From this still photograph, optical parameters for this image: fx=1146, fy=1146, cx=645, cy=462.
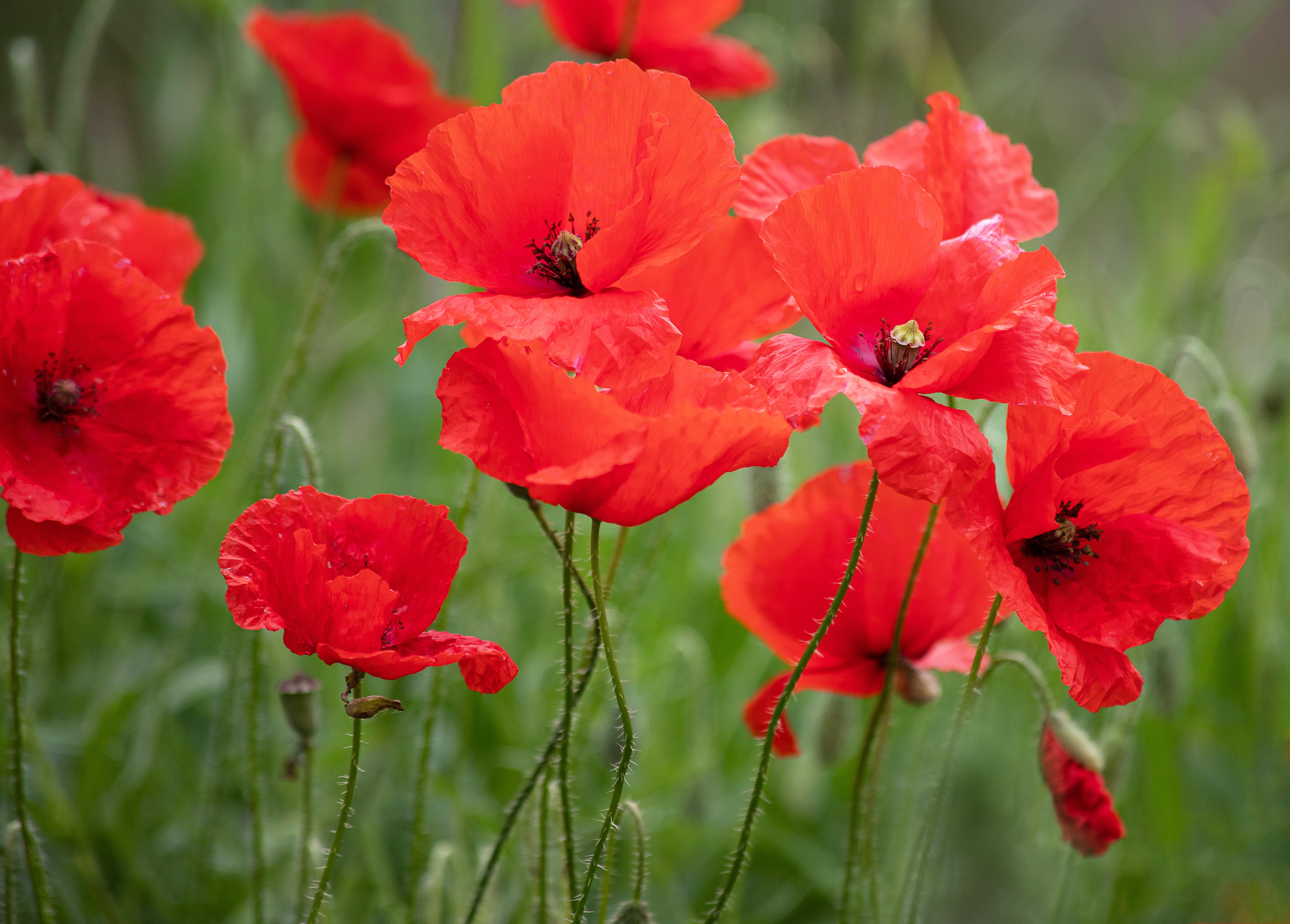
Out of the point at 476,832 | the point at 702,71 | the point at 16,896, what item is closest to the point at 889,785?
the point at 476,832

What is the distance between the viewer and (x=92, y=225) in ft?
2.60

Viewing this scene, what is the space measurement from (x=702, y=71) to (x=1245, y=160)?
2.68ft

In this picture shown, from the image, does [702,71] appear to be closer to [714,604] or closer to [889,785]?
[714,604]

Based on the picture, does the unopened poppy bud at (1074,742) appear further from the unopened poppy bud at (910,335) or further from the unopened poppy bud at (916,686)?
the unopened poppy bud at (910,335)

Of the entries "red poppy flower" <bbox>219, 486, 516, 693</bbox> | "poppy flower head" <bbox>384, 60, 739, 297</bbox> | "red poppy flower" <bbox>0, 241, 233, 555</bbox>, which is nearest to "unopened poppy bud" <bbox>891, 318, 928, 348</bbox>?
"poppy flower head" <bbox>384, 60, 739, 297</bbox>

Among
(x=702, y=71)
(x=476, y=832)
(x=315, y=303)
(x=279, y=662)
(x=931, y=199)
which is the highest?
(x=702, y=71)

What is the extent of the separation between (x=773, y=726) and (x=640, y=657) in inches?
30.6

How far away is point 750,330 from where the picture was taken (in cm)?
69

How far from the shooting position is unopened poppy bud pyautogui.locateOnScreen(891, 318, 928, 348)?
0.59 meters

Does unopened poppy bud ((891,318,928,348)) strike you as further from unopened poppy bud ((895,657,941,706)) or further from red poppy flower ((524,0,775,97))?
red poppy flower ((524,0,775,97))

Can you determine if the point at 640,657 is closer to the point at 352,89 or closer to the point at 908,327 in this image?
the point at 352,89

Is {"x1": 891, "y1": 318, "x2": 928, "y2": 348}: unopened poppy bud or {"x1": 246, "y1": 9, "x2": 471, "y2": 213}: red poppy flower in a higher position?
{"x1": 246, "y1": 9, "x2": 471, "y2": 213}: red poppy flower

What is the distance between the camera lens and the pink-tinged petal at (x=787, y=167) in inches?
27.6

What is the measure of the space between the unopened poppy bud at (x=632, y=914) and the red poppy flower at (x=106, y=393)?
34 centimetres
